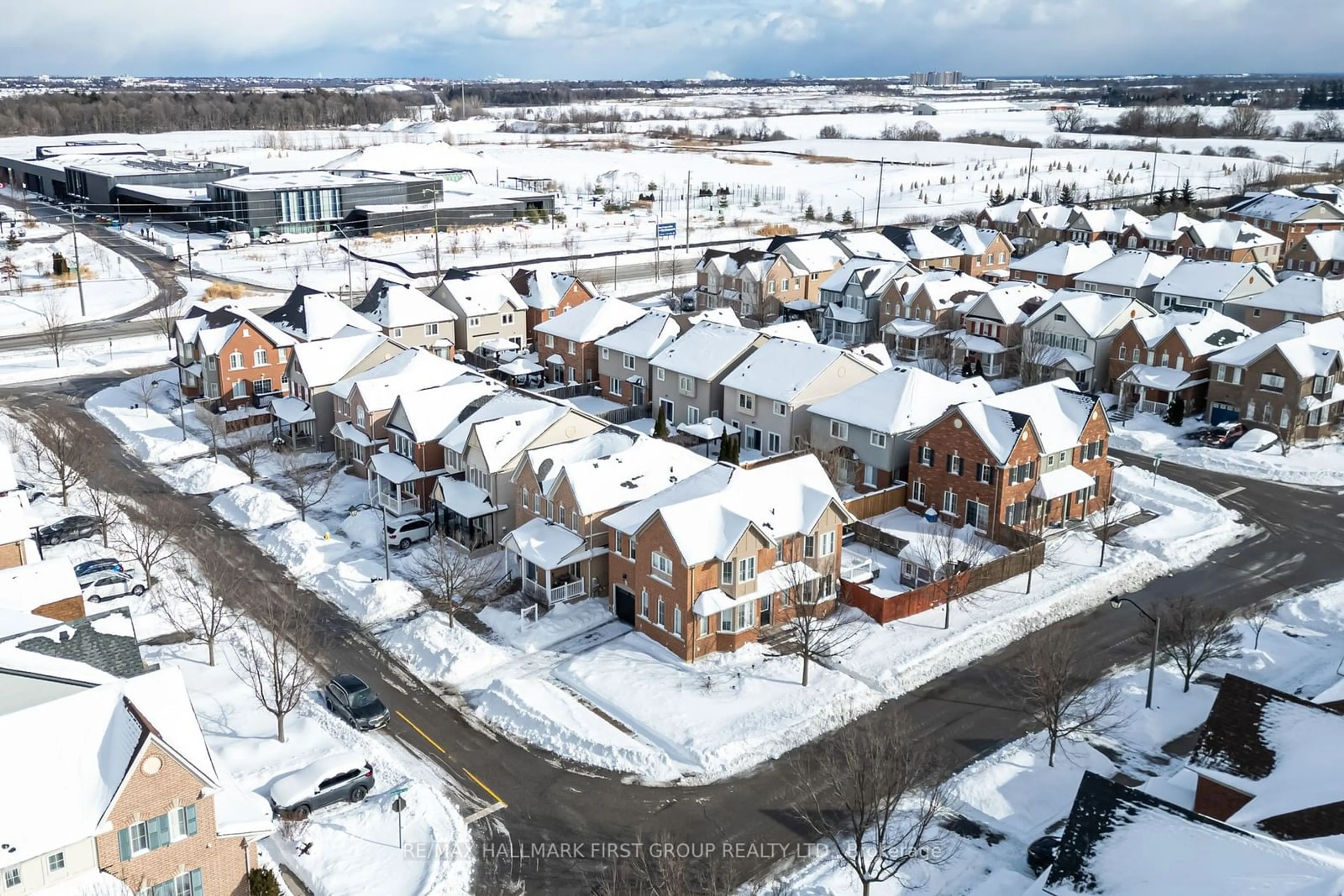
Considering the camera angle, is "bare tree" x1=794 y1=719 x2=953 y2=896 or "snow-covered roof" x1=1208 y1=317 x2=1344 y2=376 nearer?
"bare tree" x1=794 y1=719 x2=953 y2=896

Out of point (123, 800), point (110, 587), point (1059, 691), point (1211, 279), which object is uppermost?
point (1211, 279)

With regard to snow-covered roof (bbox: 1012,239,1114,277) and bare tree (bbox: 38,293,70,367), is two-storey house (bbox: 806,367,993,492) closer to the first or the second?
snow-covered roof (bbox: 1012,239,1114,277)

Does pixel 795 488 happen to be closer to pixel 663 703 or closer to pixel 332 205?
pixel 663 703

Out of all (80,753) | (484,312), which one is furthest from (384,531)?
(484,312)

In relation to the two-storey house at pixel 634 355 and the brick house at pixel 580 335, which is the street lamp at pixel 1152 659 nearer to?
the two-storey house at pixel 634 355

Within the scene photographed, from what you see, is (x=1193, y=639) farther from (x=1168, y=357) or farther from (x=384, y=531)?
(x=1168, y=357)

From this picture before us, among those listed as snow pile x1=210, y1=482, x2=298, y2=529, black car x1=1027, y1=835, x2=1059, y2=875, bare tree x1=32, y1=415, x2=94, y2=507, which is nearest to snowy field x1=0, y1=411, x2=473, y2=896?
snow pile x1=210, y1=482, x2=298, y2=529
